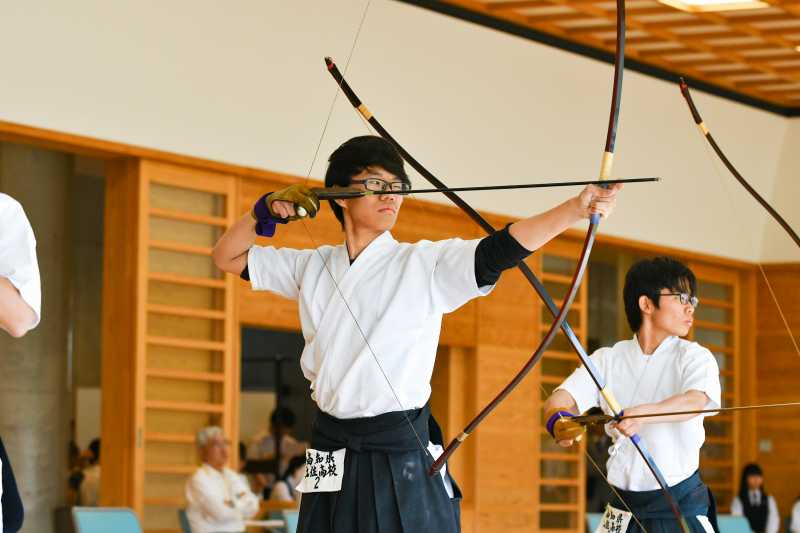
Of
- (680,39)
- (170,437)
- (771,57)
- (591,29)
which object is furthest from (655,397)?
(771,57)

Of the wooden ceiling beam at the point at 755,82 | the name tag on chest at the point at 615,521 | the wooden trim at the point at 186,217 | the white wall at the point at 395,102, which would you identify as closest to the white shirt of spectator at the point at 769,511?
the white wall at the point at 395,102

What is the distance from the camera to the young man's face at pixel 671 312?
328 cm

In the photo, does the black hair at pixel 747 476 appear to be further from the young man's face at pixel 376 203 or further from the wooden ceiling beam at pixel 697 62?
the young man's face at pixel 376 203

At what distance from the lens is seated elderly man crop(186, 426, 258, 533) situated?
5535 millimetres

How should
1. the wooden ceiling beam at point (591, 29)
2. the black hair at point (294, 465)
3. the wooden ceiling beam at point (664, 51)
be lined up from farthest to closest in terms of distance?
the black hair at point (294, 465) → the wooden ceiling beam at point (664, 51) → the wooden ceiling beam at point (591, 29)

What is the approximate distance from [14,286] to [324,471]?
766 mm

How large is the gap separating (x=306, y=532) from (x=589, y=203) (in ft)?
2.75

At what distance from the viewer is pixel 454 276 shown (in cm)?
243

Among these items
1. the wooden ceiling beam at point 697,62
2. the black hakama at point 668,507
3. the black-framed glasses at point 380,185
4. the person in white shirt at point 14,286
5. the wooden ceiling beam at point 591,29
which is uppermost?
the wooden ceiling beam at point 591,29

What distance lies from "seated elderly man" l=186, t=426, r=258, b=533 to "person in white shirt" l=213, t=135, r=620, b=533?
3103 mm

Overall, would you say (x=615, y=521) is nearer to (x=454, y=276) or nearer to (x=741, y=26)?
(x=454, y=276)

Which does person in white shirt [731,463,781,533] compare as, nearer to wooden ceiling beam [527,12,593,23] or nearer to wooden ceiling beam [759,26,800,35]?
wooden ceiling beam [759,26,800,35]

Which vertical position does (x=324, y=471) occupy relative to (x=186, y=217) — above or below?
below

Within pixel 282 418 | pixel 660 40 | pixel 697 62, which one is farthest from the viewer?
pixel 282 418
